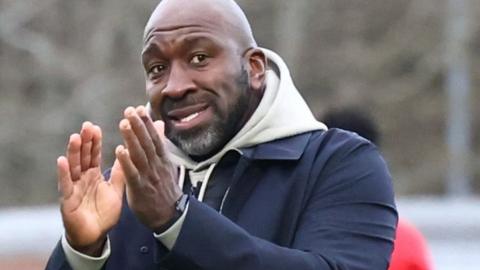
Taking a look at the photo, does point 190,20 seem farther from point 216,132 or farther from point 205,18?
point 216,132

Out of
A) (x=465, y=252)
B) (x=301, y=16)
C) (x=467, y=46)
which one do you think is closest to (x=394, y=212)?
(x=465, y=252)

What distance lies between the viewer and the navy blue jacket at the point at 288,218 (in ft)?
12.1

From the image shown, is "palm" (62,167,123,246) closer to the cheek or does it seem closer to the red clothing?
the cheek

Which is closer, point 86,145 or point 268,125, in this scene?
point 86,145

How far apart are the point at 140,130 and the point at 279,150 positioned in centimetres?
54

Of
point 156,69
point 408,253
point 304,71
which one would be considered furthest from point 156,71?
point 304,71

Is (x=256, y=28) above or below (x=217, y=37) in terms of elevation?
below

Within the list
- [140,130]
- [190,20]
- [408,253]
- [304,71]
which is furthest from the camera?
[304,71]

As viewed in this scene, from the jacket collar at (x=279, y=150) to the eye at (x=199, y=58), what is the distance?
0.78 ft

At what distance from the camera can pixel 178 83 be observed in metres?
3.89

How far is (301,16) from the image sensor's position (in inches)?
1085

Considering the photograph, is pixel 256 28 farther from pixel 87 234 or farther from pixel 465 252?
pixel 87 234

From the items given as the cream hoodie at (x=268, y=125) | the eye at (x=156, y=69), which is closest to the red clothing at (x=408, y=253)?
the cream hoodie at (x=268, y=125)

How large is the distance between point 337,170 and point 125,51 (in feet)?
74.3
